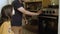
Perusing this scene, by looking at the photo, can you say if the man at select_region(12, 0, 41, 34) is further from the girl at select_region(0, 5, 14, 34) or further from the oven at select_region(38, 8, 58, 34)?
the oven at select_region(38, 8, 58, 34)

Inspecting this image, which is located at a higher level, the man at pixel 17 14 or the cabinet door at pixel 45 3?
the cabinet door at pixel 45 3

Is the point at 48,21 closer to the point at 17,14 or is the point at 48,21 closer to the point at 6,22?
the point at 17,14

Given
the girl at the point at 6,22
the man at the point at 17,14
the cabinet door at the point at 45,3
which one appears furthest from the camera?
the cabinet door at the point at 45,3

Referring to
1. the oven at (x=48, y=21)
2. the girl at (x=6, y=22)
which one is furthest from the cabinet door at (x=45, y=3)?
the girl at (x=6, y=22)

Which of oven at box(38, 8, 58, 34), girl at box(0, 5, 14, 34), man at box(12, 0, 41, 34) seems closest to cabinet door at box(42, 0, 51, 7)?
oven at box(38, 8, 58, 34)

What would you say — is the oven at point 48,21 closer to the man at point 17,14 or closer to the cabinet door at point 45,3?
the cabinet door at point 45,3

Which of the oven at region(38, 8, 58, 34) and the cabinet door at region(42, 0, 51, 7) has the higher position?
the cabinet door at region(42, 0, 51, 7)

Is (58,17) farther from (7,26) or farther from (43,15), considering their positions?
(7,26)

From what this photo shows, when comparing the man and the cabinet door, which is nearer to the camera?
the man

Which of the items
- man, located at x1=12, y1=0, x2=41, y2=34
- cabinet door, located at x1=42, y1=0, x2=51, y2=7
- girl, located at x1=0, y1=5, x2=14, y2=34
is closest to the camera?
girl, located at x1=0, y1=5, x2=14, y2=34

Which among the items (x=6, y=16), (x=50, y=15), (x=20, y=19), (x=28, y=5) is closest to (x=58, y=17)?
(x=50, y=15)

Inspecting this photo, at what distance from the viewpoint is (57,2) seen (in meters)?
2.55

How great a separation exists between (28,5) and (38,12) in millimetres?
206

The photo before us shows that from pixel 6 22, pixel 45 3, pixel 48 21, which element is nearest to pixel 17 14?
pixel 6 22
